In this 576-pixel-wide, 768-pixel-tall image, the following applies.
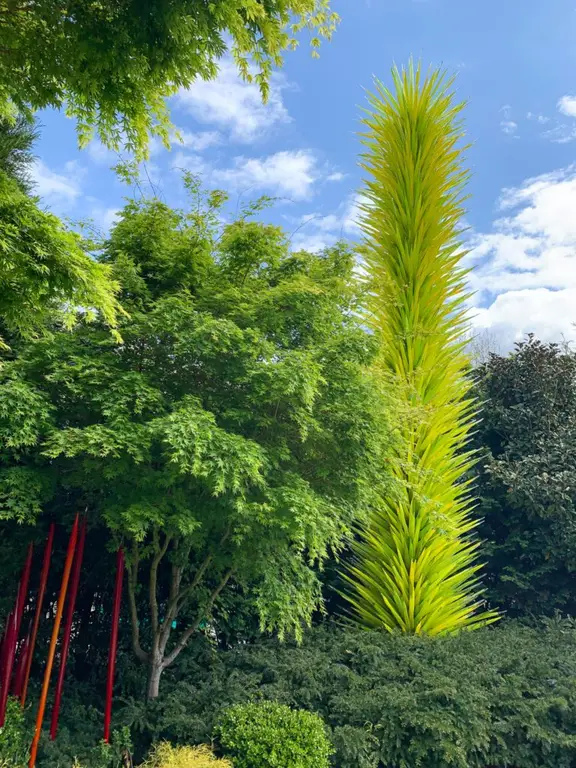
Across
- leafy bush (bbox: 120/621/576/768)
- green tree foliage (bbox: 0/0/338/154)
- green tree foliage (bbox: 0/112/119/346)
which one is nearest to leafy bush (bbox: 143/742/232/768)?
leafy bush (bbox: 120/621/576/768)

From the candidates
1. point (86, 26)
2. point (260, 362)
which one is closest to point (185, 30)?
point (86, 26)

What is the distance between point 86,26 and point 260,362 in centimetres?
206

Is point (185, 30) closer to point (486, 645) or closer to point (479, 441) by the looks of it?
point (486, 645)

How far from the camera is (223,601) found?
5.88m

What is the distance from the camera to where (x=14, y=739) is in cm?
349

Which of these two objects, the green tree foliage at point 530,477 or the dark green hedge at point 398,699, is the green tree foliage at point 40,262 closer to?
the dark green hedge at point 398,699

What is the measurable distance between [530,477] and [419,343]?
270 centimetres

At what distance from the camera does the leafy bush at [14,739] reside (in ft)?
10.8

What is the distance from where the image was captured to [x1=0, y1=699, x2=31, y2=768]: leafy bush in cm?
331

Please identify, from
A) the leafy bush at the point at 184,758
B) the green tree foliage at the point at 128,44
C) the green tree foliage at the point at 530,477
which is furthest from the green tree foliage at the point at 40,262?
the green tree foliage at the point at 530,477

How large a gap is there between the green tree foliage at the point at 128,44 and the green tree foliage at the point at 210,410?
54.7 inches

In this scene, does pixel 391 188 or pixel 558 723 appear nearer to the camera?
pixel 558 723

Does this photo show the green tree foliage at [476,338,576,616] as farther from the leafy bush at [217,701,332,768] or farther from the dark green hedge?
the leafy bush at [217,701,332,768]

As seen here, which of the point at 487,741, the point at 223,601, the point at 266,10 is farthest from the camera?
the point at 223,601
